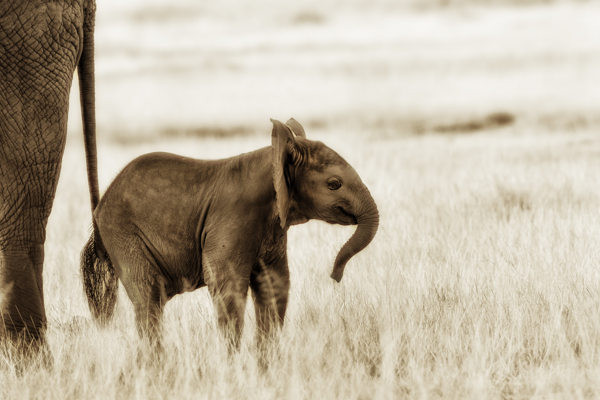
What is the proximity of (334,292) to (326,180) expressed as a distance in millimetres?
1470

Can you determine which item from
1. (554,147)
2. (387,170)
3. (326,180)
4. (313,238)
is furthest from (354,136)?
(326,180)

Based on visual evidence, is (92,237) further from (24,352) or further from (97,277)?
(24,352)

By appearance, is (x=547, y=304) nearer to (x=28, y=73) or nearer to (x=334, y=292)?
(x=334, y=292)

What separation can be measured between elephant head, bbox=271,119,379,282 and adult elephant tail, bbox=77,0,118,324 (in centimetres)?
121

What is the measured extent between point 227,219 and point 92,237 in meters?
1.06

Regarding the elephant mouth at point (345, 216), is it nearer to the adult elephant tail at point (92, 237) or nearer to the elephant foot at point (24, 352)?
the adult elephant tail at point (92, 237)

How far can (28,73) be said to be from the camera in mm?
4008

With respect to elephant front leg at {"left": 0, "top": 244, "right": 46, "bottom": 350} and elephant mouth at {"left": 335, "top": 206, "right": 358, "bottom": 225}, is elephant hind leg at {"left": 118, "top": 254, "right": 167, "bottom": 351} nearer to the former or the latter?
elephant front leg at {"left": 0, "top": 244, "right": 46, "bottom": 350}

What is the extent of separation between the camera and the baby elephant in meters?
3.78

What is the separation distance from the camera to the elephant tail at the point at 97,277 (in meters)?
4.45

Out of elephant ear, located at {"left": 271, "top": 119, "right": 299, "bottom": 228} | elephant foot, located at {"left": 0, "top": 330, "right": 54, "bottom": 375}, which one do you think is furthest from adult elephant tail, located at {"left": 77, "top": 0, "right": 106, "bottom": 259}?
elephant ear, located at {"left": 271, "top": 119, "right": 299, "bottom": 228}

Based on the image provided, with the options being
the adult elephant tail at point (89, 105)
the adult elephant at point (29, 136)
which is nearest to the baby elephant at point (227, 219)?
the adult elephant tail at point (89, 105)

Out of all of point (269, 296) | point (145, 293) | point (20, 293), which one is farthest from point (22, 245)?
point (269, 296)

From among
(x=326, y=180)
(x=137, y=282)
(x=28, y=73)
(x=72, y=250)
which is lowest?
(x=72, y=250)
